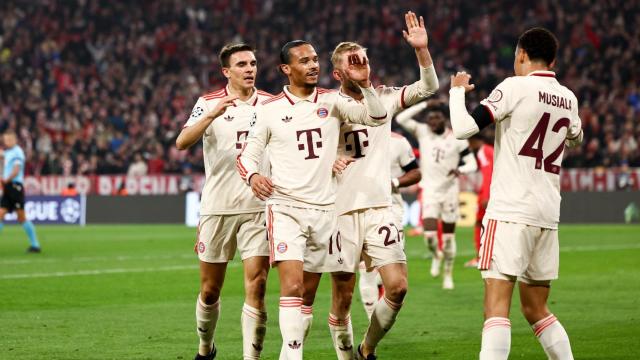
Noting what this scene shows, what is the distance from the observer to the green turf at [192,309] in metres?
9.98

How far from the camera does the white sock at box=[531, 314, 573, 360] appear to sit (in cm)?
723

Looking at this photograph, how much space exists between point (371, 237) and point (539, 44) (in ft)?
7.44

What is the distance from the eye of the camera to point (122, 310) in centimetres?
1291

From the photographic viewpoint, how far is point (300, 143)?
8.27 m

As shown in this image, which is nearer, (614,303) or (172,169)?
(614,303)

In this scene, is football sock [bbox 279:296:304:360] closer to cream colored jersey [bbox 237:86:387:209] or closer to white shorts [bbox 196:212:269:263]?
cream colored jersey [bbox 237:86:387:209]

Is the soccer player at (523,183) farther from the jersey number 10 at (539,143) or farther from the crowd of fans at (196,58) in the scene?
the crowd of fans at (196,58)

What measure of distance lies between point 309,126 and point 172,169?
92.8 feet

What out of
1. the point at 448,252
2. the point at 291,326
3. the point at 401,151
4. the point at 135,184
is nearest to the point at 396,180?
the point at 401,151

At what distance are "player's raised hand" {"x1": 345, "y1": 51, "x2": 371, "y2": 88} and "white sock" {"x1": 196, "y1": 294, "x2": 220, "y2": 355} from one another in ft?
7.98

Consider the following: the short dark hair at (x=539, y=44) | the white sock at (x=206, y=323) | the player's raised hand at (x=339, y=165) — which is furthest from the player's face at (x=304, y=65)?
the white sock at (x=206, y=323)

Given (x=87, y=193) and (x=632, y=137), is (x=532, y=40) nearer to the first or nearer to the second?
(x=632, y=137)

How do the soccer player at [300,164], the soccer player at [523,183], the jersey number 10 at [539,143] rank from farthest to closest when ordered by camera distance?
the soccer player at [300,164]
the jersey number 10 at [539,143]
the soccer player at [523,183]

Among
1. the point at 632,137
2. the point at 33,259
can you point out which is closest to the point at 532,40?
the point at 33,259
